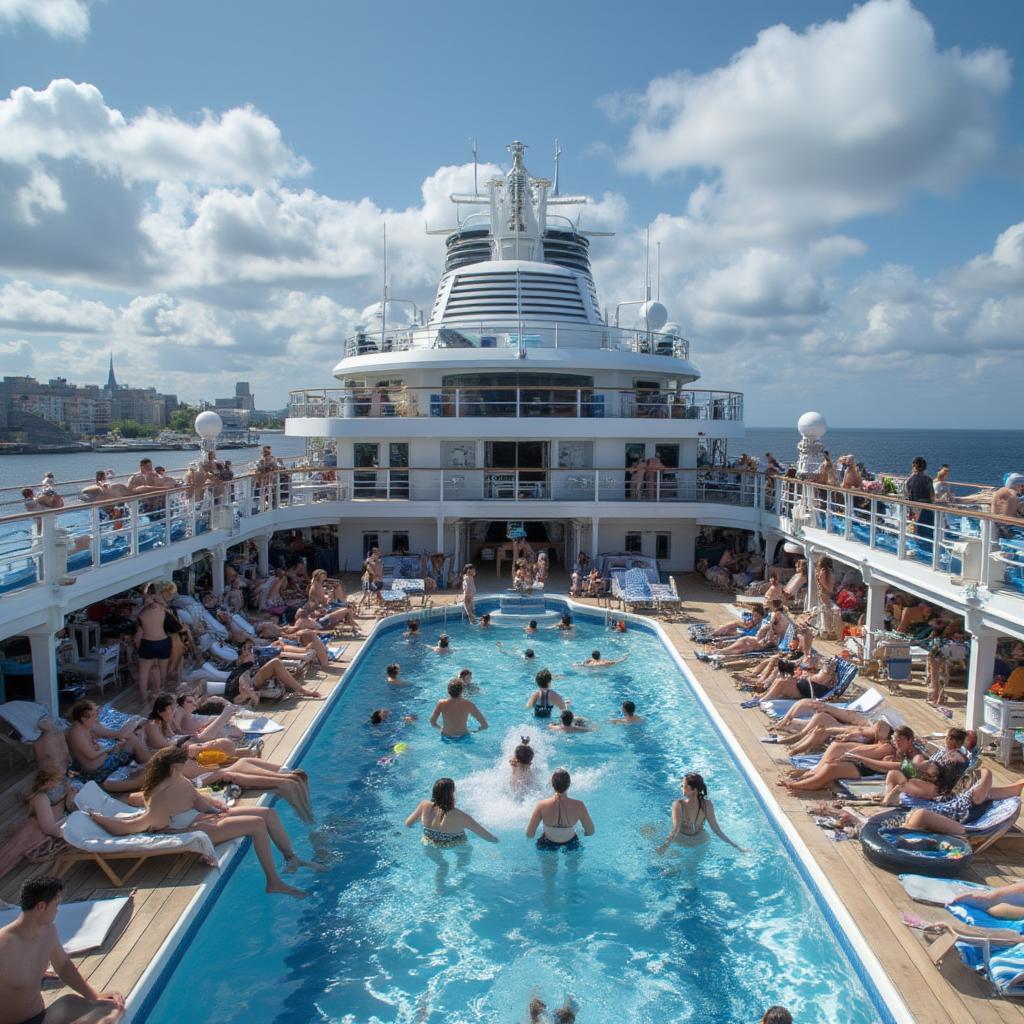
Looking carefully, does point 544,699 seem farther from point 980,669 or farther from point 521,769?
point 980,669

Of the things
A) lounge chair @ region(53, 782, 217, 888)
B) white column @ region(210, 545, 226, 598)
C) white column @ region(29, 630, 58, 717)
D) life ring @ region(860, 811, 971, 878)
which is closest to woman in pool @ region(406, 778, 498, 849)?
lounge chair @ region(53, 782, 217, 888)

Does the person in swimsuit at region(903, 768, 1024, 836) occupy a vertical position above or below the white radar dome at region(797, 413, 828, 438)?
below

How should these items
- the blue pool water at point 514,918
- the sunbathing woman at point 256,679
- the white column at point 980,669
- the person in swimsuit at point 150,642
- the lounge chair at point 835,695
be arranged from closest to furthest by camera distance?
the blue pool water at point 514,918 < the white column at point 980,669 < the lounge chair at point 835,695 < the person in swimsuit at point 150,642 < the sunbathing woman at point 256,679

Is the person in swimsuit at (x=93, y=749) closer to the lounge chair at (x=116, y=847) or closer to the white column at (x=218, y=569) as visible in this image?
the lounge chair at (x=116, y=847)

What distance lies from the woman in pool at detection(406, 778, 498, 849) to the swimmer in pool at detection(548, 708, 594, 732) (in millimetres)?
3143

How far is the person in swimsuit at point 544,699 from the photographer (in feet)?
36.6

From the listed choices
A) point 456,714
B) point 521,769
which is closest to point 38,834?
point 521,769

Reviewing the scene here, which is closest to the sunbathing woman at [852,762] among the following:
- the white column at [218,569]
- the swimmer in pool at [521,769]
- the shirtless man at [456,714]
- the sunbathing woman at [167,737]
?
the swimmer in pool at [521,769]

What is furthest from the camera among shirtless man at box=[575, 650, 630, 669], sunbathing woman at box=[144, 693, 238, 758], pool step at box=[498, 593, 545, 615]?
pool step at box=[498, 593, 545, 615]

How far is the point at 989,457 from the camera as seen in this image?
4956 inches

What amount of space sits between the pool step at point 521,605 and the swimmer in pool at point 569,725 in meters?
5.88

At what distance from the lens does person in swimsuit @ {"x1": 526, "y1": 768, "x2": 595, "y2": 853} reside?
303 inches

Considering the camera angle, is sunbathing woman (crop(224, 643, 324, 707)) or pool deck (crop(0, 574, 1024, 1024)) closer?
pool deck (crop(0, 574, 1024, 1024))

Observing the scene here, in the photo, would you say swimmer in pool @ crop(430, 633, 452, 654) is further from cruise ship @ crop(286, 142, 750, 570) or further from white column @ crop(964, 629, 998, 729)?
white column @ crop(964, 629, 998, 729)
